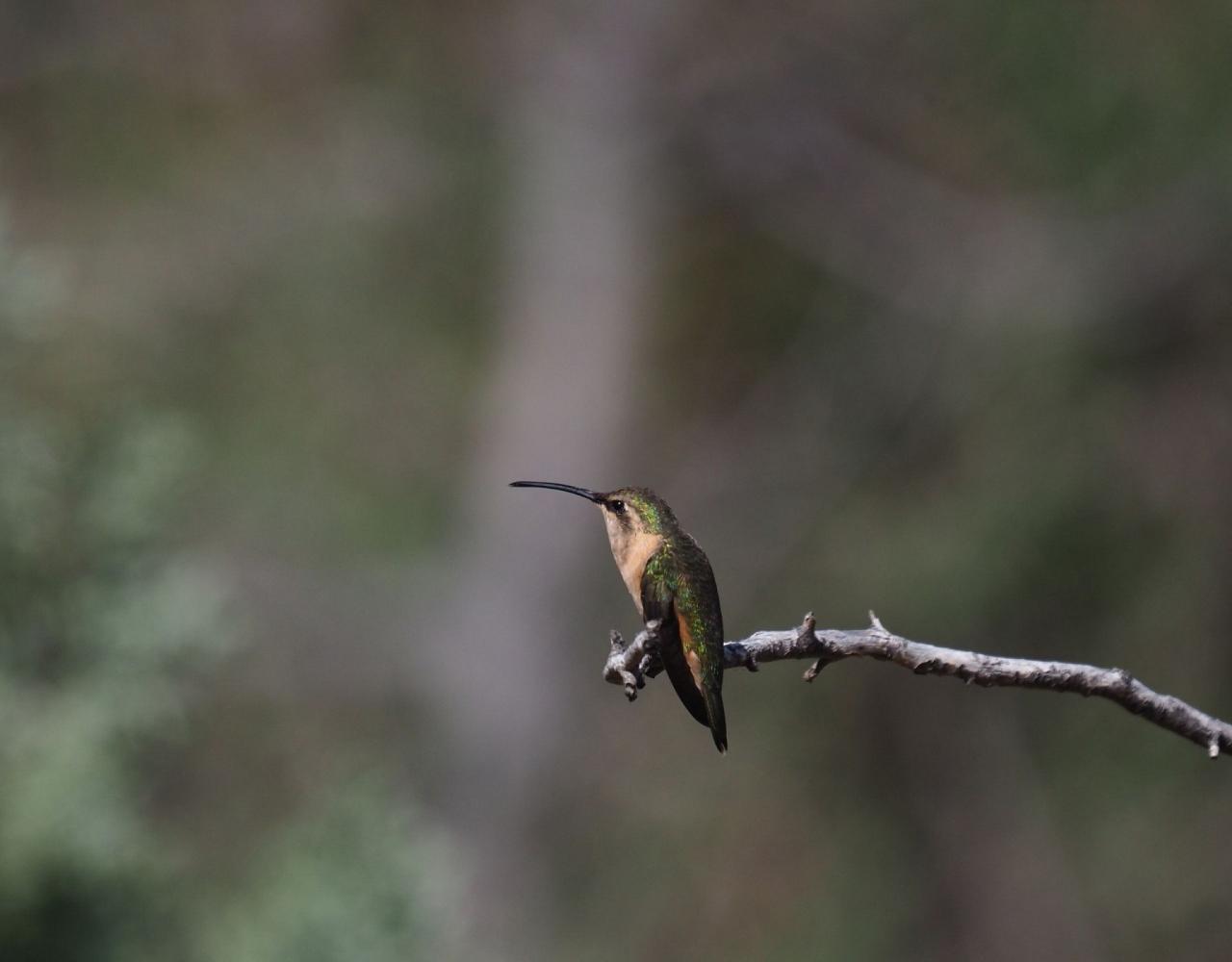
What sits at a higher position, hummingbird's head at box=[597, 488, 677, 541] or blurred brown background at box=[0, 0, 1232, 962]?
blurred brown background at box=[0, 0, 1232, 962]

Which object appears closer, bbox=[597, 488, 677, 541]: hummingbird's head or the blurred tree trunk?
bbox=[597, 488, 677, 541]: hummingbird's head

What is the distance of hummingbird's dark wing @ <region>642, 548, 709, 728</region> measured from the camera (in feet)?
6.46

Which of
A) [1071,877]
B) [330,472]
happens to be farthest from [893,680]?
[330,472]

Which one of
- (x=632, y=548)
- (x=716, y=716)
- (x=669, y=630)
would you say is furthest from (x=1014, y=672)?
(x=632, y=548)

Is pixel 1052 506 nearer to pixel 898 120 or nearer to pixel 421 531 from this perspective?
pixel 898 120

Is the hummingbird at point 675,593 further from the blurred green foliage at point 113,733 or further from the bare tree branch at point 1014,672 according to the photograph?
the blurred green foliage at point 113,733

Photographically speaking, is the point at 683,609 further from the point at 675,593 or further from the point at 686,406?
the point at 686,406

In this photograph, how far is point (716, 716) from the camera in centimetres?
218

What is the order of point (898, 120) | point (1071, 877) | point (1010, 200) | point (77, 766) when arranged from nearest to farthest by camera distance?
point (77, 766) < point (1071, 877) < point (1010, 200) < point (898, 120)

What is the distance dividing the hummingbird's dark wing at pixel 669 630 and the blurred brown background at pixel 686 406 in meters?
4.01

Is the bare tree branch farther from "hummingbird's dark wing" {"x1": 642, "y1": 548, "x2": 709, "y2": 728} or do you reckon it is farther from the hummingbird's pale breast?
the hummingbird's pale breast

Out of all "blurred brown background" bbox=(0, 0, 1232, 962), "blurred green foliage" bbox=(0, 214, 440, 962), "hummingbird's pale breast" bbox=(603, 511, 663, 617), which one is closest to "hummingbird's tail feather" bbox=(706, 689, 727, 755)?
"hummingbird's pale breast" bbox=(603, 511, 663, 617)

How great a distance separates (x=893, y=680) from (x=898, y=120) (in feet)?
12.0

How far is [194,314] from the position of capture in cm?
1068
